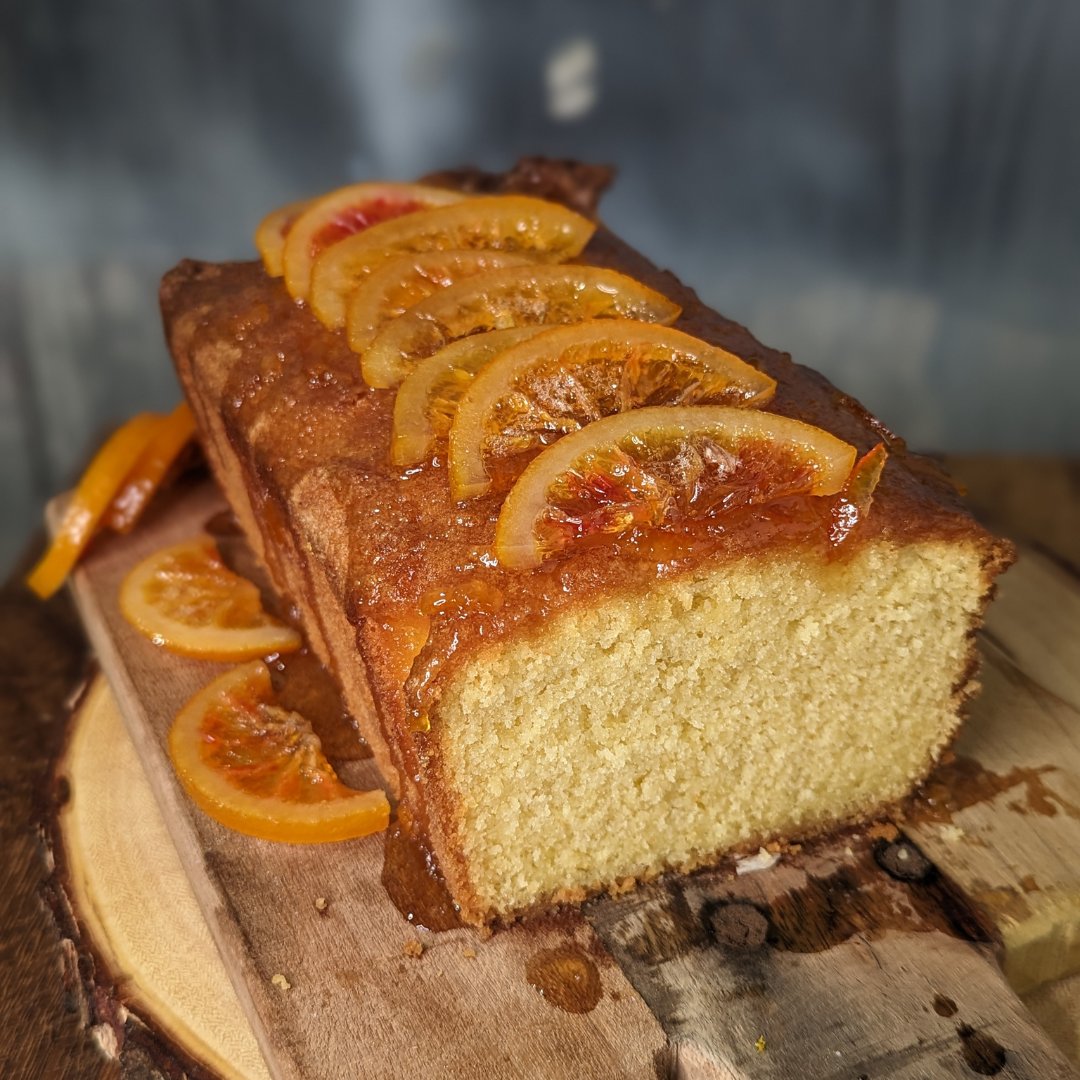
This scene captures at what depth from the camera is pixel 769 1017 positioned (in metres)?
2.69

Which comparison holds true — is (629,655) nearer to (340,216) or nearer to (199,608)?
(199,608)

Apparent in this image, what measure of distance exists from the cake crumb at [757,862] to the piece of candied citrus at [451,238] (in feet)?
5.43

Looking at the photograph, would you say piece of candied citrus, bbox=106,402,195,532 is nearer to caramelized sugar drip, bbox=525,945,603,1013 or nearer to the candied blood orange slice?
the candied blood orange slice

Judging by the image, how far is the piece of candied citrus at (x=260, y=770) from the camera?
3092mm

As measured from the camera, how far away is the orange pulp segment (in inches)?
163

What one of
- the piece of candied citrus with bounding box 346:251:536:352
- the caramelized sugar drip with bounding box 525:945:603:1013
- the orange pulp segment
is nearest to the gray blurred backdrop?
the orange pulp segment

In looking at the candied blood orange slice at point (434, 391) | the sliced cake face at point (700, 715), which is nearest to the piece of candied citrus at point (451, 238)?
the candied blood orange slice at point (434, 391)

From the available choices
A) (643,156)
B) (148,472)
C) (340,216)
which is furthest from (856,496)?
(643,156)

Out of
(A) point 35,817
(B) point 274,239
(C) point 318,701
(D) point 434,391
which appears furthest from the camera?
(B) point 274,239

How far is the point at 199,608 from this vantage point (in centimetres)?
385

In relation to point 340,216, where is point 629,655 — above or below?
below

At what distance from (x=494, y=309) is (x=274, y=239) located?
1027mm

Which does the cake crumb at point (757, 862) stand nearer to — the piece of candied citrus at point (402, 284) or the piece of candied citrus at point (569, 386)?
the piece of candied citrus at point (569, 386)

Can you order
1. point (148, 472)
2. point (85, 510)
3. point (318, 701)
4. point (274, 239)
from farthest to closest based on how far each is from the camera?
point (148, 472), point (85, 510), point (274, 239), point (318, 701)
